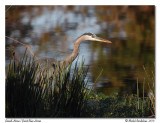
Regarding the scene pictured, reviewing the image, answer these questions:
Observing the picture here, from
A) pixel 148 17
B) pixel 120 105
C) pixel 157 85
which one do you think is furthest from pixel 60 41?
pixel 157 85

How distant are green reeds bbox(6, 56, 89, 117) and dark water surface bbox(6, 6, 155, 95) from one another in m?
1.73

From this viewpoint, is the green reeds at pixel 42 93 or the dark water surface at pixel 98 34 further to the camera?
the dark water surface at pixel 98 34

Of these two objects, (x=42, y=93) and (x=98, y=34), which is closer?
(x=42, y=93)

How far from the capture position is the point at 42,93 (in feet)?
12.2

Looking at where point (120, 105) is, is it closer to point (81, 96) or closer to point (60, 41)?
point (81, 96)

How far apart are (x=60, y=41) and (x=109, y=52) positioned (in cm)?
129

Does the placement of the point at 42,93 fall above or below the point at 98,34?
below

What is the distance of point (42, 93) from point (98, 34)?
4297 mm

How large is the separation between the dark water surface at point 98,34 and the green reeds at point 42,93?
1.73 meters

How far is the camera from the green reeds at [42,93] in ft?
11.5

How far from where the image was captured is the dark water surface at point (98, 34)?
605cm

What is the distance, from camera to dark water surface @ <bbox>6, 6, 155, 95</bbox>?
605cm

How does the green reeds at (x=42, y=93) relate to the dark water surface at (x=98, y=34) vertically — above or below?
below

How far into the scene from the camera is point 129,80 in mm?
5781
